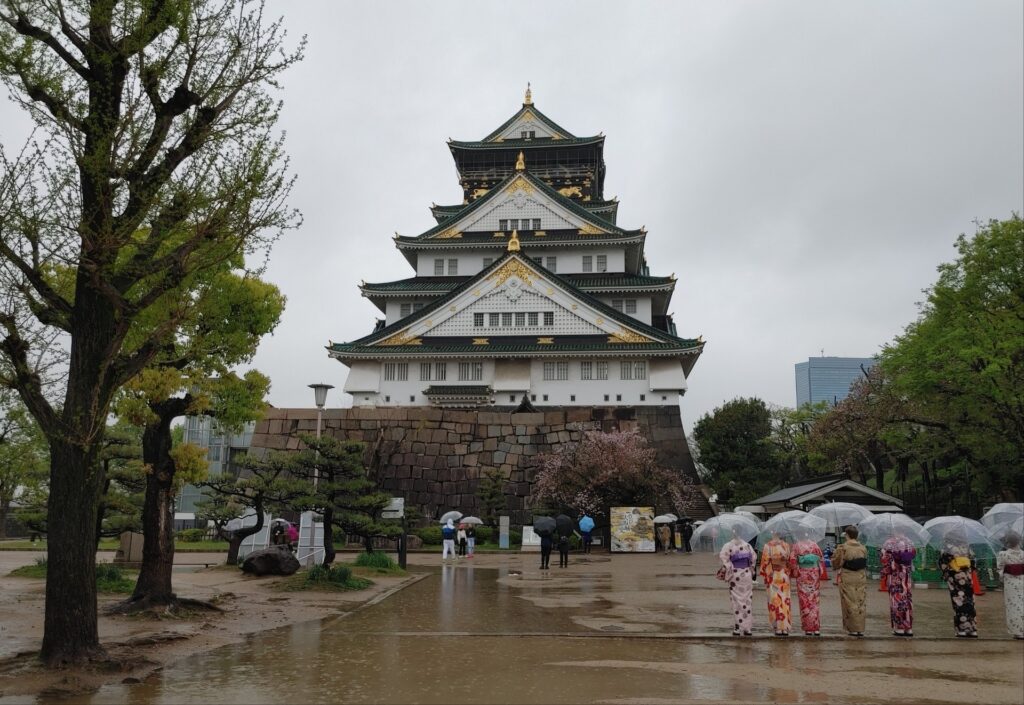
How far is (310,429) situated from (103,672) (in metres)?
29.6

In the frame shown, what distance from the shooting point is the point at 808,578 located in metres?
11.3

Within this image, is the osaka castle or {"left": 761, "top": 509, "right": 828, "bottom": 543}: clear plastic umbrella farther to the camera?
the osaka castle

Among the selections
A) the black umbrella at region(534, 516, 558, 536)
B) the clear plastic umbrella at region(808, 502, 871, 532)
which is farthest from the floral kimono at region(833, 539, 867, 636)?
the black umbrella at region(534, 516, 558, 536)

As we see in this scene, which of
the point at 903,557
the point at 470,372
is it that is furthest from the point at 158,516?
the point at 470,372

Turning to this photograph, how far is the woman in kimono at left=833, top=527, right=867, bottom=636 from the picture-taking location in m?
10.9

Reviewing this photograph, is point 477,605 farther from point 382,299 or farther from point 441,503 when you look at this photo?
point 382,299

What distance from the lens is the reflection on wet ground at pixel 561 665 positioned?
290 inches

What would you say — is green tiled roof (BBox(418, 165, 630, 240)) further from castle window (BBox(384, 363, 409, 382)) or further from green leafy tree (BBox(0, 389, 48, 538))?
green leafy tree (BBox(0, 389, 48, 538))

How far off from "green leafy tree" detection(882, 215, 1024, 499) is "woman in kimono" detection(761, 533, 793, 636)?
45.9 ft

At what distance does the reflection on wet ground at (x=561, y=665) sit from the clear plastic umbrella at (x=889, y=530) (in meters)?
6.85

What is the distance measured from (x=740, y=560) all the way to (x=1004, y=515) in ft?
39.5

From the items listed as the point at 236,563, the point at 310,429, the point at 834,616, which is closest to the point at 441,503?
the point at 310,429

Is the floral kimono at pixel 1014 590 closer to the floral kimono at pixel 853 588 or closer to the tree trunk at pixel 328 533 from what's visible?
the floral kimono at pixel 853 588

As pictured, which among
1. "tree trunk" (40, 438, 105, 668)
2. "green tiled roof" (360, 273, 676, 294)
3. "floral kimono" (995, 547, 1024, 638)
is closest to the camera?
"tree trunk" (40, 438, 105, 668)
